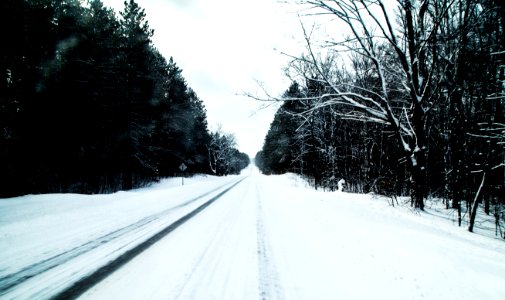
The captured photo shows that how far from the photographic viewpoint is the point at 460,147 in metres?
7.88

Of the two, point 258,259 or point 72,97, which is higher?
point 72,97

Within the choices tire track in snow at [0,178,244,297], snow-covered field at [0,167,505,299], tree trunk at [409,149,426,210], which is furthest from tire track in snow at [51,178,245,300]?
tree trunk at [409,149,426,210]

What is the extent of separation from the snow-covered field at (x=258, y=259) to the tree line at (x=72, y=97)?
917 centimetres

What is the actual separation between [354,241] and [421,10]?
749 centimetres

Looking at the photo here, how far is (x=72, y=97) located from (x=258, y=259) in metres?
16.8

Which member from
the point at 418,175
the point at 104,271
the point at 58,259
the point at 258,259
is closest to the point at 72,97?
the point at 58,259

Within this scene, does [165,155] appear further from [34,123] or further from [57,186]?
[34,123]

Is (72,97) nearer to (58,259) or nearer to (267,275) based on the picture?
(58,259)

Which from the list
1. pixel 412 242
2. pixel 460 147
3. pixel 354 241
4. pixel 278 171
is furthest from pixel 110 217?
pixel 278 171

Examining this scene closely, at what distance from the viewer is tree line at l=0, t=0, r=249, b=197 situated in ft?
41.8

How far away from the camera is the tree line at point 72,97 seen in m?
12.7

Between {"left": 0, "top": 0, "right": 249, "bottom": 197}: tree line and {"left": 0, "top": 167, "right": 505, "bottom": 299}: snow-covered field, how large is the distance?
9.17 meters

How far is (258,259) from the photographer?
3.72m

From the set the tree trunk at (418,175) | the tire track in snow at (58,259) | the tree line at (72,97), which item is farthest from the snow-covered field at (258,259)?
the tree line at (72,97)
